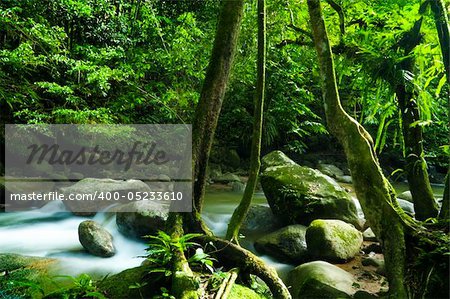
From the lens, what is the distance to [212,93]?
3.38 m

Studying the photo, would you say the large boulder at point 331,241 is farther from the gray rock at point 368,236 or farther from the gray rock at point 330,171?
the gray rock at point 330,171

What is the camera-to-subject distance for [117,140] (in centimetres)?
1044

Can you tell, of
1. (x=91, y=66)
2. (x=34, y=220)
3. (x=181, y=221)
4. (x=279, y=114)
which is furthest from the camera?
(x=279, y=114)

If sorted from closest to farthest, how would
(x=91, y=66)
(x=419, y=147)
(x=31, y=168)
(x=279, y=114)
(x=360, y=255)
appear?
(x=419, y=147), (x=360, y=255), (x=91, y=66), (x=31, y=168), (x=279, y=114)

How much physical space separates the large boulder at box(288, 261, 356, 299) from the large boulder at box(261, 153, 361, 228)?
6.41ft

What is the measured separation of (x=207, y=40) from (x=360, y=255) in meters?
5.76

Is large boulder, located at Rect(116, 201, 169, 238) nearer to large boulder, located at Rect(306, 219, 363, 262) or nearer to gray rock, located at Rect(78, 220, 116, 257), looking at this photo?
gray rock, located at Rect(78, 220, 116, 257)

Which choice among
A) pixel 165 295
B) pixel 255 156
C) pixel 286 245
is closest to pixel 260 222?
pixel 286 245

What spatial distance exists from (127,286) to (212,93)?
199cm

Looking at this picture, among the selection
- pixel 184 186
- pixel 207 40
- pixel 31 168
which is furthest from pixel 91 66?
pixel 31 168

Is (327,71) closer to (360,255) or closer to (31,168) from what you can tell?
(360,255)

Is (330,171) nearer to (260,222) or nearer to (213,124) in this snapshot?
(260,222)

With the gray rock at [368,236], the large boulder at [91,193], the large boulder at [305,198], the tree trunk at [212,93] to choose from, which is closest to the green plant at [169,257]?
the tree trunk at [212,93]

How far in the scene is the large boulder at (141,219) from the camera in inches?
221
